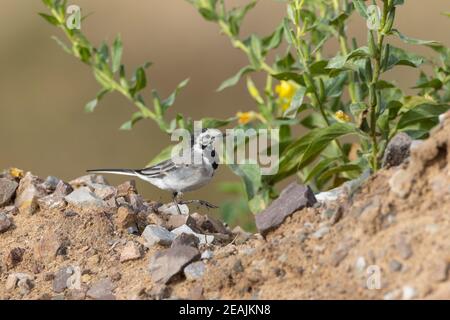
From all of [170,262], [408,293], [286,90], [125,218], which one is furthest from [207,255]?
[286,90]

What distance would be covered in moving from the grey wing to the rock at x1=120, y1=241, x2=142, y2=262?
1.13 meters

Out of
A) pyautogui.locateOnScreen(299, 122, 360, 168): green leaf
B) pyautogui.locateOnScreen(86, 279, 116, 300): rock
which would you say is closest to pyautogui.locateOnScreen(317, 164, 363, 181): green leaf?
pyautogui.locateOnScreen(299, 122, 360, 168): green leaf

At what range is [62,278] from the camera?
3.83m

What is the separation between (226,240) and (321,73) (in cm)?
97

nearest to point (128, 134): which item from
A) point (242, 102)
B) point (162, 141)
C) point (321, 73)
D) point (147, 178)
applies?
point (162, 141)

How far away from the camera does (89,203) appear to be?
443 cm

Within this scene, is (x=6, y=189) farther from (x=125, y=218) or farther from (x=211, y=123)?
(x=211, y=123)

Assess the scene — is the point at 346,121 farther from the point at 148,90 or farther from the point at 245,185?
the point at 148,90

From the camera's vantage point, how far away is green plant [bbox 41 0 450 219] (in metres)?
4.30

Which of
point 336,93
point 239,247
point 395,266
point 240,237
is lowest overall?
point 240,237

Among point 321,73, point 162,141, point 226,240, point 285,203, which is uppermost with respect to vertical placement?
point 321,73

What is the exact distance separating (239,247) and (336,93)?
1.31 meters

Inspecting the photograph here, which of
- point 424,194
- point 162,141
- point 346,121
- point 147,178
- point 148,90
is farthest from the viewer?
point 148,90

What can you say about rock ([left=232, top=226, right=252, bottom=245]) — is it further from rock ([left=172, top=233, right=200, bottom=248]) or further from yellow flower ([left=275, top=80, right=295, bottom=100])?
yellow flower ([left=275, top=80, right=295, bottom=100])
